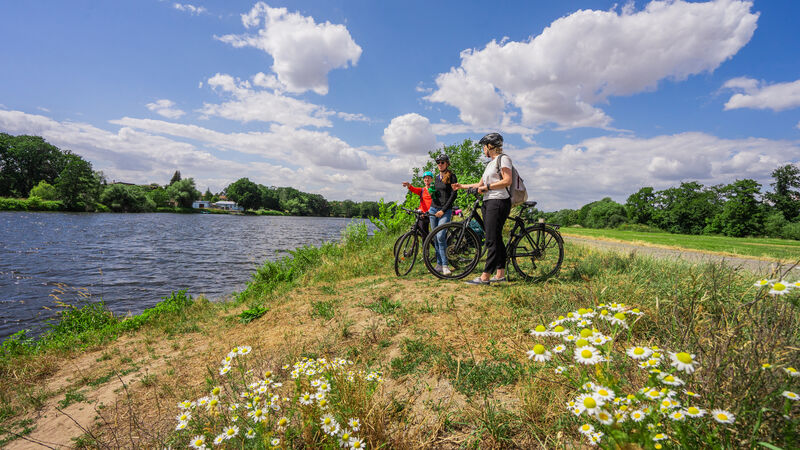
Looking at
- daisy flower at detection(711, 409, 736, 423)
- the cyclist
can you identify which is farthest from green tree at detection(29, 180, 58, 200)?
daisy flower at detection(711, 409, 736, 423)

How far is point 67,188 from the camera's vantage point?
2154 inches

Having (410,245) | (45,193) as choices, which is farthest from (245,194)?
(410,245)

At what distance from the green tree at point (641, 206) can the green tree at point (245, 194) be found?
357 feet

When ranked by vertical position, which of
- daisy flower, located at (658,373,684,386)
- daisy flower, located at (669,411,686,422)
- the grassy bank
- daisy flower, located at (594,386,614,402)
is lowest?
the grassy bank

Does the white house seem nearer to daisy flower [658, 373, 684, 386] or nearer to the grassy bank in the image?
the grassy bank

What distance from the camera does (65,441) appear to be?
9.36 ft

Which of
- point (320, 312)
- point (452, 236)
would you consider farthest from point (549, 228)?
point (320, 312)

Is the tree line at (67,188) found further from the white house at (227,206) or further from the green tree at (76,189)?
the white house at (227,206)

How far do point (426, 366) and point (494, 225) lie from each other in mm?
→ 2715

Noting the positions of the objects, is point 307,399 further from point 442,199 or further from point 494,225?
point 442,199

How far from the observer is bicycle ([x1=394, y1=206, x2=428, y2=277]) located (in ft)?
22.1

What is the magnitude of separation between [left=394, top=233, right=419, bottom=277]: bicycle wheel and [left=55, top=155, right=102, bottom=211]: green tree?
72.5 m

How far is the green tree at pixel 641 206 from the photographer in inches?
2314

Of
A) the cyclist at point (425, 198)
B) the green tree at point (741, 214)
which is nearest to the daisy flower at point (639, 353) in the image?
the cyclist at point (425, 198)
